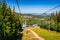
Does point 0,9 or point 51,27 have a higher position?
point 0,9

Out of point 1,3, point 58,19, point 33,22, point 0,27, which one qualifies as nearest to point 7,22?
point 1,3

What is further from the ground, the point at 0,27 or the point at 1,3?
the point at 1,3

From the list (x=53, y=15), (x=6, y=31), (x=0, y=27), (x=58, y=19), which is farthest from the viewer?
(x=53, y=15)

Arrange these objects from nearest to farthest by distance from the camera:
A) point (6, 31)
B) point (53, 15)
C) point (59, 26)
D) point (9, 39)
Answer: point (6, 31) → point (9, 39) → point (59, 26) → point (53, 15)

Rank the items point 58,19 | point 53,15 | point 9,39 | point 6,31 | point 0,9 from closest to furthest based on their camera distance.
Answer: point 0,9 < point 6,31 < point 9,39 < point 58,19 < point 53,15

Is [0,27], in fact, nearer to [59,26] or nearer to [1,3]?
[1,3]

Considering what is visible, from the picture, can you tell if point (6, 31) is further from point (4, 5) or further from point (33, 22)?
point (33, 22)

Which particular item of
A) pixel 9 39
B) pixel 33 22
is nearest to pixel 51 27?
pixel 9 39

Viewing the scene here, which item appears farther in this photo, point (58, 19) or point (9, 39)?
point (58, 19)

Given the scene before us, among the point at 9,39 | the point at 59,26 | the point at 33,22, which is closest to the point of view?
the point at 9,39
